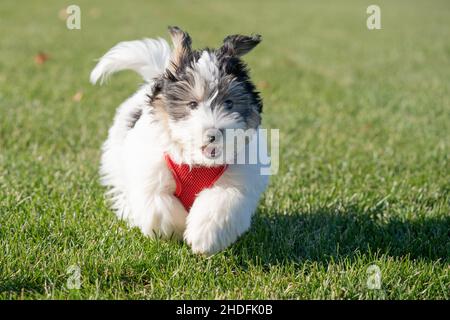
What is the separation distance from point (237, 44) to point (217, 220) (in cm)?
102

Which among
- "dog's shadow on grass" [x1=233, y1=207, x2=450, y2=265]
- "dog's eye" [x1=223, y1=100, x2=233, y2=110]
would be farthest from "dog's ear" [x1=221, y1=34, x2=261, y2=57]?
"dog's shadow on grass" [x1=233, y1=207, x2=450, y2=265]

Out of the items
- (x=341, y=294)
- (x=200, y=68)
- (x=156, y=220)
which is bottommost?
(x=341, y=294)

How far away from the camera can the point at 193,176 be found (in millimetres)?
3744

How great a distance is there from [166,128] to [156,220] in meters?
0.59

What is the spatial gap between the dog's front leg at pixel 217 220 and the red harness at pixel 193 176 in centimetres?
8

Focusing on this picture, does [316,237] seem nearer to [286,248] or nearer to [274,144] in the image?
[286,248]

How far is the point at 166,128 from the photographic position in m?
3.58

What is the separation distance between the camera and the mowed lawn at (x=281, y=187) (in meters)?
3.51

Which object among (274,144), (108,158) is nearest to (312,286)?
(108,158)

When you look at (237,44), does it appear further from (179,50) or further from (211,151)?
(211,151)

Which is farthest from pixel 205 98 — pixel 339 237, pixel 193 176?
pixel 339 237

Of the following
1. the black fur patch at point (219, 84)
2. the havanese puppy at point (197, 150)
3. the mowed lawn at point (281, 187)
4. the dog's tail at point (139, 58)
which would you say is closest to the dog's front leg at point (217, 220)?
the havanese puppy at point (197, 150)

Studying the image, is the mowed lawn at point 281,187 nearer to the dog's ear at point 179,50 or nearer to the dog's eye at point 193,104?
the dog's eye at point 193,104

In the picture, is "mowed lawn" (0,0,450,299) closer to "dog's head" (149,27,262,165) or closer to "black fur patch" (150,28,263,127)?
"dog's head" (149,27,262,165)
